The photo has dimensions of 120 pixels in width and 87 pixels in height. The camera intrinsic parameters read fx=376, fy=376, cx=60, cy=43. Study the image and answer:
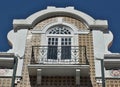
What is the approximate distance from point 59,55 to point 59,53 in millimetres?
108

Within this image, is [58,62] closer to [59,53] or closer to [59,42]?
[59,53]

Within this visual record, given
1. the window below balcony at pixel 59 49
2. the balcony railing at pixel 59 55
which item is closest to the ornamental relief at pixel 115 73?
the balcony railing at pixel 59 55

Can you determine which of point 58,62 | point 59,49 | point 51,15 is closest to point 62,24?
point 51,15

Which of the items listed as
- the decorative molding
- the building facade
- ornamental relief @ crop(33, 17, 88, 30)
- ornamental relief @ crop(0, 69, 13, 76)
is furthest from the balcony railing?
ornamental relief @ crop(33, 17, 88, 30)

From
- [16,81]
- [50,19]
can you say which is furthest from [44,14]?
[16,81]

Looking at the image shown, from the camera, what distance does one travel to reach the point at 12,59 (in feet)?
54.3

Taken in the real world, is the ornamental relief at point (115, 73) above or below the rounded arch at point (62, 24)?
below

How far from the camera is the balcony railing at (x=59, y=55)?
54.4 feet

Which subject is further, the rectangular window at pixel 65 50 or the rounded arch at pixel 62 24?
the rounded arch at pixel 62 24

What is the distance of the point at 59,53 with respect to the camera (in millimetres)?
16906

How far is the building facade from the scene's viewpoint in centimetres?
1591

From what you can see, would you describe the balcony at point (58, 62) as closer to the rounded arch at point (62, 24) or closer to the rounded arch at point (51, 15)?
the rounded arch at point (62, 24)

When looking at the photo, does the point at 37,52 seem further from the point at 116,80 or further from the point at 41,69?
the point at 116,80

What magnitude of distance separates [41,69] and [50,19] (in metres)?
3.81
